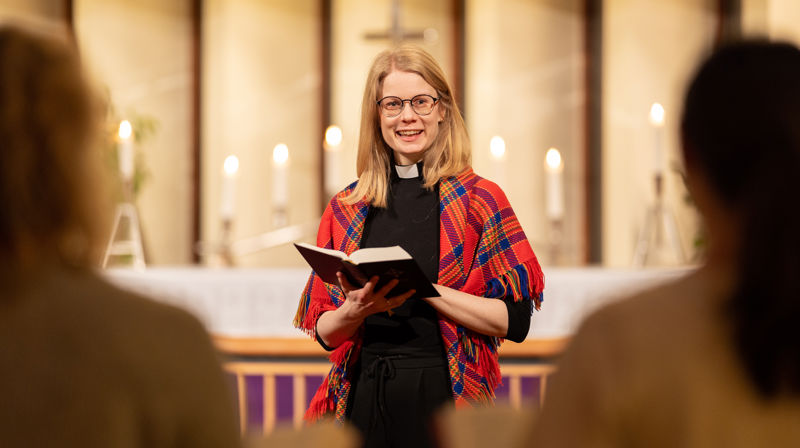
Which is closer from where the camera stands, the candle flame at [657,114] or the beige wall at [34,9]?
the candle flame at [657,114]

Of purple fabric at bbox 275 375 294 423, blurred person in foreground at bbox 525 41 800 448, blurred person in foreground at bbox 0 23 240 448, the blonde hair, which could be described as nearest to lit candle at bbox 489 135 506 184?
purple fabric at bbox 275 375 294 423

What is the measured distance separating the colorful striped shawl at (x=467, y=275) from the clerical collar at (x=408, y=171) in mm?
84

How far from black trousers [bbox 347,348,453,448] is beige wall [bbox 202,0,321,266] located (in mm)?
3750

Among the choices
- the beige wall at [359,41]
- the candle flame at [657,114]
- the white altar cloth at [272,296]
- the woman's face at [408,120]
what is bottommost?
the white altar cloth at [272,296]

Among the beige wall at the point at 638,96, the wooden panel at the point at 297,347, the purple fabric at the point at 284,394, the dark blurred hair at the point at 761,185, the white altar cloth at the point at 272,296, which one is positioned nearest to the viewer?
the dark blurred hair at the point at 761,185

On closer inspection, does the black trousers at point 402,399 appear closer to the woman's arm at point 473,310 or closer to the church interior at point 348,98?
the woman's arm at point 473,310

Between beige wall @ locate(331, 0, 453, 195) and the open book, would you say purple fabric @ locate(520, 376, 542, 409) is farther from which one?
beige wall @ locate(331, 0, 453, 195)

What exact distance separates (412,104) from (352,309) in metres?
0.50

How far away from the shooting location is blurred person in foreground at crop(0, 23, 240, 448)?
0.77 m

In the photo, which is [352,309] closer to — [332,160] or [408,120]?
[408,120]

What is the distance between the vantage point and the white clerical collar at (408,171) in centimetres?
202

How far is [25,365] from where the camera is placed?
0.77 metres

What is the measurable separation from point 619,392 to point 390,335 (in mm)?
1092


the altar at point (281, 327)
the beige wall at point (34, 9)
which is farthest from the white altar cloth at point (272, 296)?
the beige wall at point (34, 9)
